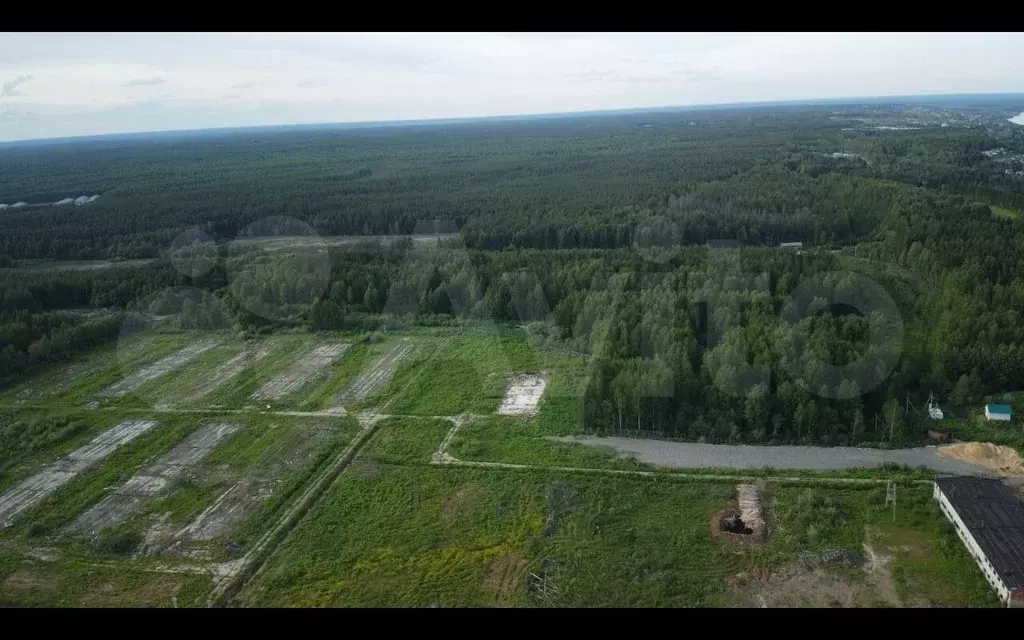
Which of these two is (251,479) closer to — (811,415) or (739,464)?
(739,464)

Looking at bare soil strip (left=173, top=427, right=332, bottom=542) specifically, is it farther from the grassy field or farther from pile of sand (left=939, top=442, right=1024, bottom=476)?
pile of sand (left=939, top=442, right=1024, bottom=476)

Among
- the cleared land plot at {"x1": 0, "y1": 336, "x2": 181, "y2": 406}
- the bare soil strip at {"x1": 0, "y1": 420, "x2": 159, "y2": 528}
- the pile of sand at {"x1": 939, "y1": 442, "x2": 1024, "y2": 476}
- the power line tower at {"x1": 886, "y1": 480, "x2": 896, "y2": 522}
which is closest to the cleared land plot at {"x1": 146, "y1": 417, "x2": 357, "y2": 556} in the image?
the bare soil strip at {"x1": 0, "y1": 420, "x2": 159, "y2": 528}

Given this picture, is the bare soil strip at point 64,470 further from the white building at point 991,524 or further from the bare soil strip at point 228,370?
the white building at point 991,524

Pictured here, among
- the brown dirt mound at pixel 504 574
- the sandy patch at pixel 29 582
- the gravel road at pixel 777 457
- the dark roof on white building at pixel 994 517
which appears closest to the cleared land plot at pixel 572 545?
the brown dirt mound at pixel 504 574

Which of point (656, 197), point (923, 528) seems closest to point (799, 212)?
point (656, 197)

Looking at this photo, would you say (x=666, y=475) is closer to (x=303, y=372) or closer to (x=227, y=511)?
(x=227, y=511)

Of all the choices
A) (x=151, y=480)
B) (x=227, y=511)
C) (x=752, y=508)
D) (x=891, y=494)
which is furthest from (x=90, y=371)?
(x=891, y=494)
